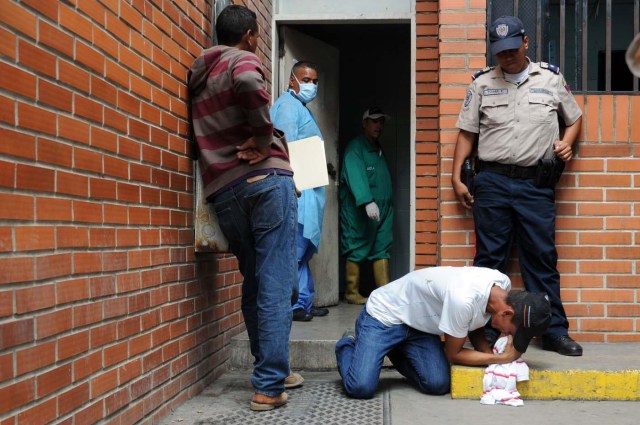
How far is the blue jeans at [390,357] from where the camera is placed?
12.2 ft

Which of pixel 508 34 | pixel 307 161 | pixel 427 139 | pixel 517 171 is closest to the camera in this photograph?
pixel 508 34

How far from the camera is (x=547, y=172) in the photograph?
4055 mm

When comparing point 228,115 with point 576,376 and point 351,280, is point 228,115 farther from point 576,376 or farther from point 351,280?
point 351,280

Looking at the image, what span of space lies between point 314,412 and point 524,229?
5.26 feet

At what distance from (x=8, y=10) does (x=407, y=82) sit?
19.9 feet

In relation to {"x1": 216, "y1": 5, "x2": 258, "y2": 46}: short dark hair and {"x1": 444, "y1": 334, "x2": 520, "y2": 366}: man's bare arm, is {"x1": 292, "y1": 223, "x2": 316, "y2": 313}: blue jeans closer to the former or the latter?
{"x1": 444, "y1": 334, "x2": 520, "y2": 366}: man's bare arm

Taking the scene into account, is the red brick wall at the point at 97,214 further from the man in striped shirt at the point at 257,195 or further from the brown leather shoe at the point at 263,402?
the brown leather shoe at the point at 263,402

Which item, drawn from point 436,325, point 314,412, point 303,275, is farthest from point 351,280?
point 314,412

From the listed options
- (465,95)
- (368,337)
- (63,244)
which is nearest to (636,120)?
(465,95)

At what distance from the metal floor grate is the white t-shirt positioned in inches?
17.1

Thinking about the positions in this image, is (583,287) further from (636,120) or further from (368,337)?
(368,337)

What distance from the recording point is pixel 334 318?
5473mm

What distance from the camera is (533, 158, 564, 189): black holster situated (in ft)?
13.3

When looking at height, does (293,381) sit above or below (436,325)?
below
